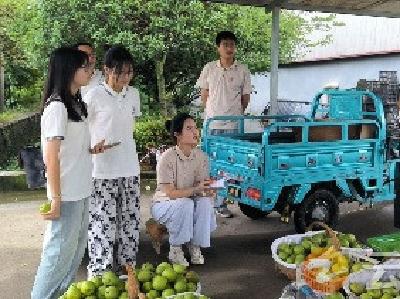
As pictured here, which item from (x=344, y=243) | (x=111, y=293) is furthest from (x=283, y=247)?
(x=111, y=293)

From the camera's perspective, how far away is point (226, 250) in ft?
19.5

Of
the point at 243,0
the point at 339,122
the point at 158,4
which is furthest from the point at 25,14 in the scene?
the point at 339,122

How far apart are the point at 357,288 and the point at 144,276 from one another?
1.45 metres

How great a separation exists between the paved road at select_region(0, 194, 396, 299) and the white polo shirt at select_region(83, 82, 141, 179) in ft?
4.20

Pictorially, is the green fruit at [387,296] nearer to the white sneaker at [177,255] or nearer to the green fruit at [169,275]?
the green fruit at [169,275]

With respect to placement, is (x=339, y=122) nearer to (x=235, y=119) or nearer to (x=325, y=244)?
(x=235, y=119)

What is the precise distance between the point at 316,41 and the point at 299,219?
14.2 metres

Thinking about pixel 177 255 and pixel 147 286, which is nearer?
pixel 147 286

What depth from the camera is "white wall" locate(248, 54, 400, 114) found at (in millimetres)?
15852

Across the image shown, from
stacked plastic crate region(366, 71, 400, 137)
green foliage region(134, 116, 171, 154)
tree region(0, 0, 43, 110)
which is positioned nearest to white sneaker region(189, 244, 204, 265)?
stacked plastic crate region(366, 71, 400, 137)

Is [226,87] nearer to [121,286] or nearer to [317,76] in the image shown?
[121,286]

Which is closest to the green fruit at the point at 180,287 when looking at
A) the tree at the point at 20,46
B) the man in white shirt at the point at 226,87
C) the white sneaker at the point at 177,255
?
the white sneaker at the point at 177,255

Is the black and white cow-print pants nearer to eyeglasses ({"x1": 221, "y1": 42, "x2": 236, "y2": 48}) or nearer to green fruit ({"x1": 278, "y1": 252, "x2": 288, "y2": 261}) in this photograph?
green fruit ({"x1": 278, "y1": 252, "x2": 288, "y2": 261})

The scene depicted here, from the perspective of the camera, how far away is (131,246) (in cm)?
481
